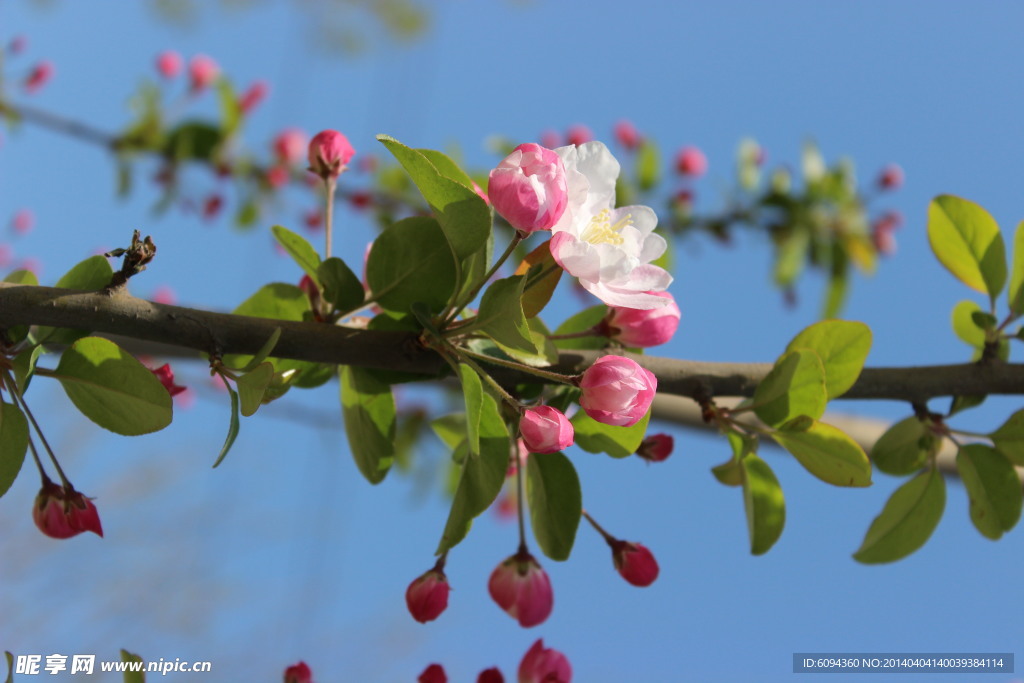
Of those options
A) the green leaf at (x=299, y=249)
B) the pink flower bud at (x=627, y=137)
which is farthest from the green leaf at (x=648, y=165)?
the green leaf at (x=299, y=249)

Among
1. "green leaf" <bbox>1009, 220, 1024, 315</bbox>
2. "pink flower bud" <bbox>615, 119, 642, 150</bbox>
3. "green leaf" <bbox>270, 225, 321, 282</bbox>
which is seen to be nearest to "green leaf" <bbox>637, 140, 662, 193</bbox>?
"pink flower bud" <bbox>615, 119, 642, 150</bbox>

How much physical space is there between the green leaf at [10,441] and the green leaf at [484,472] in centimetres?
35

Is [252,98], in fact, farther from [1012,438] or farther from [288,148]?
[1012,438]

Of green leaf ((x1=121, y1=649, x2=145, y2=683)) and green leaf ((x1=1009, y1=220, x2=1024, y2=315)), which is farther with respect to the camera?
green leaf ((x1=1009, y1=220, x2=1024, y2=315))

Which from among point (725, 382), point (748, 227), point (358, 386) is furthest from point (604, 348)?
point (748, 227)

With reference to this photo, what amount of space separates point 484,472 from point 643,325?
9.1 inches

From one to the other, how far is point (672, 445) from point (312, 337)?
402 mm

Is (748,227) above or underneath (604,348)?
above

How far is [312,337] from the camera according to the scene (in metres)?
Answer: 0.68

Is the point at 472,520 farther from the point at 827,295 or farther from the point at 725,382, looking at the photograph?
the point at 827,295

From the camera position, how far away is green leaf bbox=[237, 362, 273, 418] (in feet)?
1.96

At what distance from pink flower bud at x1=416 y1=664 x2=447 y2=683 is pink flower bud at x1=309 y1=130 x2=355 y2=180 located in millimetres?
538

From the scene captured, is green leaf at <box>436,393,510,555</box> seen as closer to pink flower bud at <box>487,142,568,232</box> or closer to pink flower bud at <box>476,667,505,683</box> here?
pink flower bud at <box>487,142,568,232</box>

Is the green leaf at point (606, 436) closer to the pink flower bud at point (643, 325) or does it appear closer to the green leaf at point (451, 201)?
the pink flower bud at point (643, 325)
